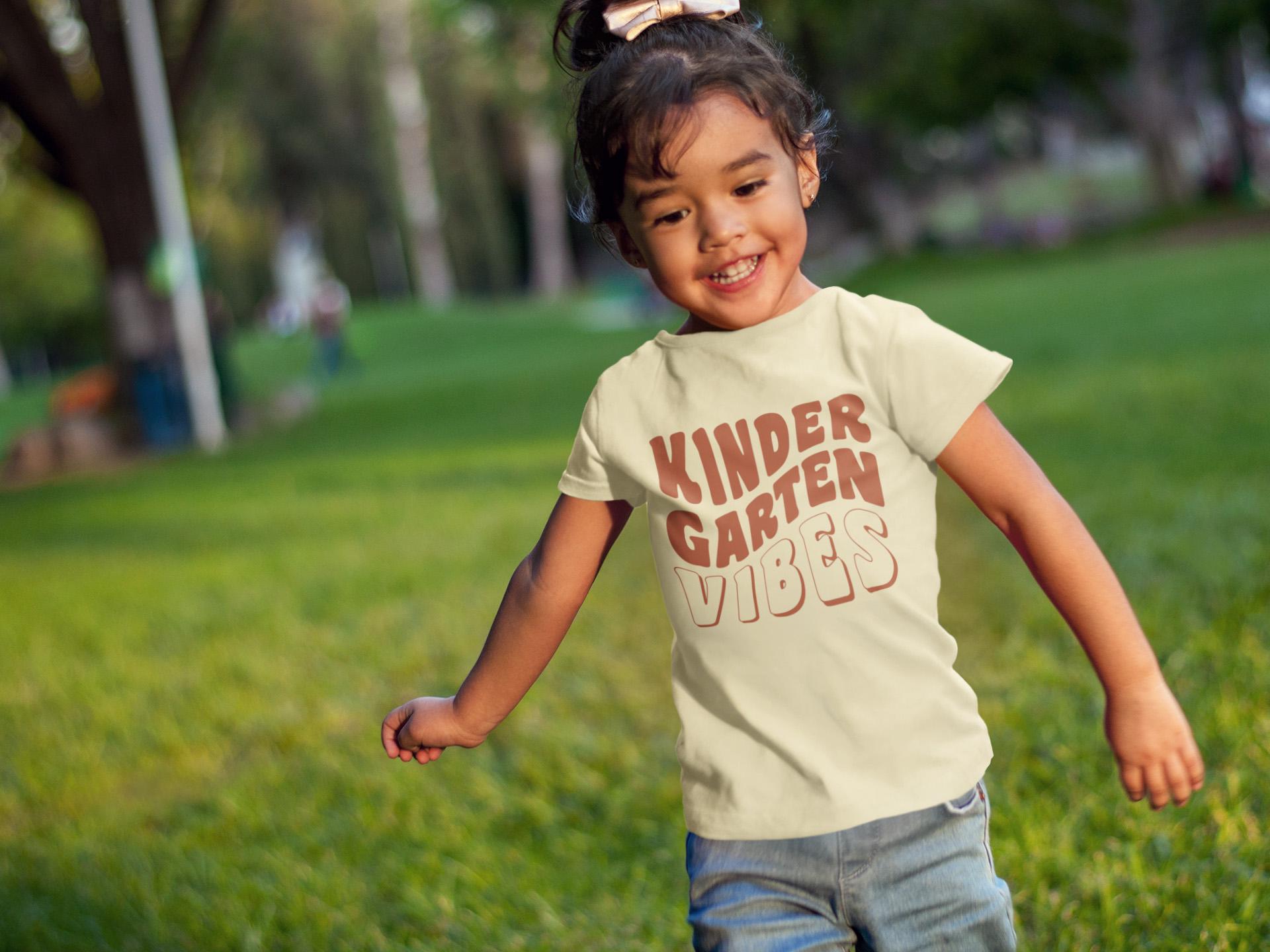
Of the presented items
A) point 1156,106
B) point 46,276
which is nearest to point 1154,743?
point 1156,106

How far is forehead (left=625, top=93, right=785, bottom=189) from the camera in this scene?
1650 millimetres

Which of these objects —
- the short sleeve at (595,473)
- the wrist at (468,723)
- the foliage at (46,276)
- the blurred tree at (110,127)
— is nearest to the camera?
the short sleeve at (595,473)

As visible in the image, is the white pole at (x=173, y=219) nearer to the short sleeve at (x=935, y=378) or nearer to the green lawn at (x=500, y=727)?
the green lawn at (x=500, y=727)

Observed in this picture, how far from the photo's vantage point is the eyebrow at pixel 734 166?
1.66 metres

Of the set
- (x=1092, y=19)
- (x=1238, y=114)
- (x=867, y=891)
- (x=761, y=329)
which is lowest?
(x=867, y=891)

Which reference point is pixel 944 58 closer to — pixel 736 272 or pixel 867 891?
pixel 736 272

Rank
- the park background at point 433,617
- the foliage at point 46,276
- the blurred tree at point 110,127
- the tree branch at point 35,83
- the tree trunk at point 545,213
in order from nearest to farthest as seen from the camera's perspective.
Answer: the park background at point 433,617
the tree branch at point 35,83
the blurred tree at point 110,127
the foliage at point 46,276
the tree trunk at point 545,213

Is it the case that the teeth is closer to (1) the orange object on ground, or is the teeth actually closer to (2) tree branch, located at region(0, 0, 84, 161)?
(2) tree branch, located at region(0, 0, 84, 161)

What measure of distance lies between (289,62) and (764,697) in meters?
45.2

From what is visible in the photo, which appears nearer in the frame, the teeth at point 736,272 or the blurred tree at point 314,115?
the teeth at point 736,272

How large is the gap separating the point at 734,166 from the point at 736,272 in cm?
12

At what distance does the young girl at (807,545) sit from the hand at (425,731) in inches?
16.0

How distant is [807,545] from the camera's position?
1.68 m

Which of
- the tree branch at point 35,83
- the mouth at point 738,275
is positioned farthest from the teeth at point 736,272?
the tree branch at point 35,83
